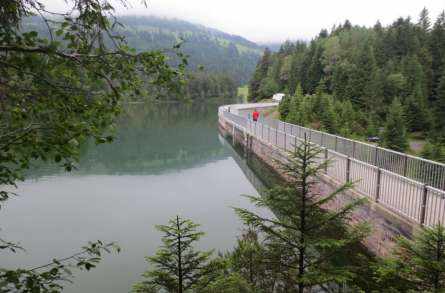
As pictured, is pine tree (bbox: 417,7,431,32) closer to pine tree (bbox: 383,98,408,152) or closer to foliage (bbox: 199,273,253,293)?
pine tree (bbox: 383,98,408,152)

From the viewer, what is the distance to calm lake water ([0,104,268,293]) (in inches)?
482

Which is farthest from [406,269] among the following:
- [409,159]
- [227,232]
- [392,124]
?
[392,124]

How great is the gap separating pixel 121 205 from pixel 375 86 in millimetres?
39395

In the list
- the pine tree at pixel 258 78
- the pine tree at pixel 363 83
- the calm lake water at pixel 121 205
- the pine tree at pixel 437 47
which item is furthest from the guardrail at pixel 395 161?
the pine tree at pixel 258 78

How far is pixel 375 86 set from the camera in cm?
4712

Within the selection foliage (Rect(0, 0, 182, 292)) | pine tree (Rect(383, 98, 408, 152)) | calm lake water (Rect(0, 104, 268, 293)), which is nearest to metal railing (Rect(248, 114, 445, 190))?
foliage (Rect(0, 0, 182, 292))

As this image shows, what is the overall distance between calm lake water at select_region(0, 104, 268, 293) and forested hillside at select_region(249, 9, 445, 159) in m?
10.7

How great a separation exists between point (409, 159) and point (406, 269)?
24.7 ft

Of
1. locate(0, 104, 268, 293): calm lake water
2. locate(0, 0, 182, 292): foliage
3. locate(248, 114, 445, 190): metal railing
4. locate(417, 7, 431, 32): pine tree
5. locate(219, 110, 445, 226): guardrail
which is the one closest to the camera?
locate(0, 0, 182, 292): foliage

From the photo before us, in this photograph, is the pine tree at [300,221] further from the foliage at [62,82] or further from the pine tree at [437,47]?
the pine tree at [437,47]

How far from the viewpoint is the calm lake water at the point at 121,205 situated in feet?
40.2

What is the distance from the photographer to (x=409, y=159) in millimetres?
10992

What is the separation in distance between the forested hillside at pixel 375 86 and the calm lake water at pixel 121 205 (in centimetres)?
1068

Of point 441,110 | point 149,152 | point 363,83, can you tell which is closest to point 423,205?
point 149,152
